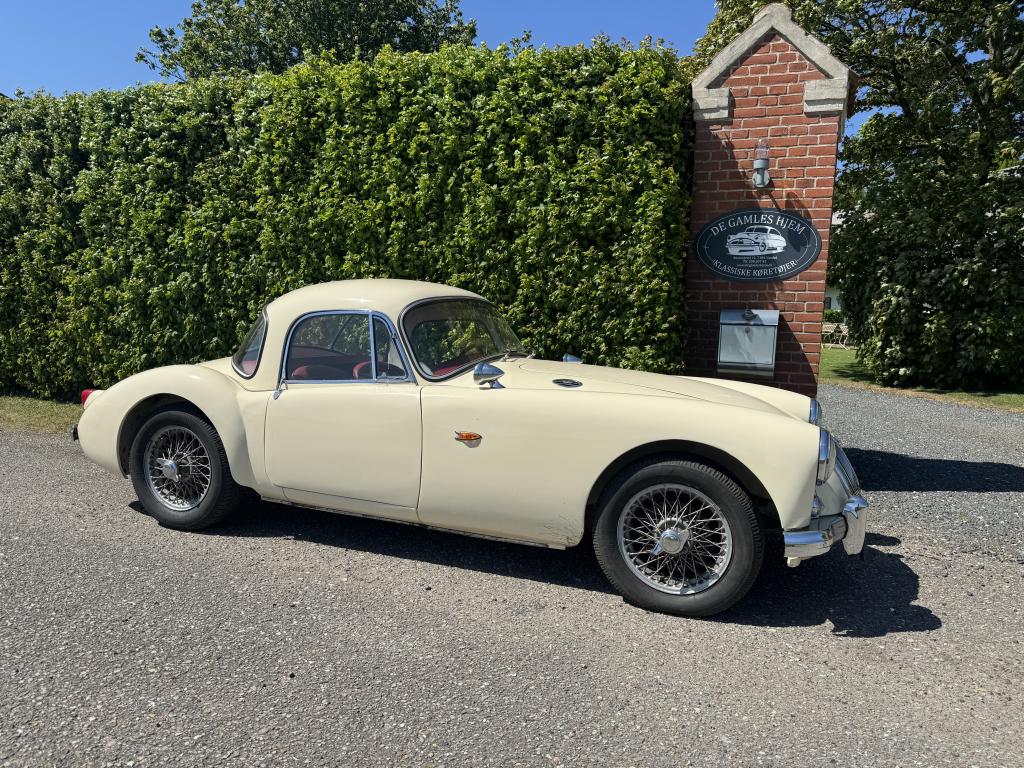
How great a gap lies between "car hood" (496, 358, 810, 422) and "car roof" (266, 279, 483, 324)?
668mm

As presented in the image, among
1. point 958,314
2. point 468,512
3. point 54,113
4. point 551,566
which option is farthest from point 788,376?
Answer: point 54,113

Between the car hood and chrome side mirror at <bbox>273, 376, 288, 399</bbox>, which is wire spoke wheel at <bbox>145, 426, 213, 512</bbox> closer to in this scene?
chrome side mirror at <bbox>273, 376, 288, 399</bbox>

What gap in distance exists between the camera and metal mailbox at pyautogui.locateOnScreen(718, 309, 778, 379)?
232 inches

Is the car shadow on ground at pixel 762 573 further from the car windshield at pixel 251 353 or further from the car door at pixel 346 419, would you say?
the car windshield at pixel 251 353

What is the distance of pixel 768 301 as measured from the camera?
6.00 meters

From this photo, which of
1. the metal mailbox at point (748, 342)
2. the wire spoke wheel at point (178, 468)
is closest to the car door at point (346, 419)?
the wire spoke wheel at point (178, 468)

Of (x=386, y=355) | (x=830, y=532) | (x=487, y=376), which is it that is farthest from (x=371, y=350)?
(x=830, y=532)

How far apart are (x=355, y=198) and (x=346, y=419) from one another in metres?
3.26

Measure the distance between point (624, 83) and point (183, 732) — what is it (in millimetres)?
5383

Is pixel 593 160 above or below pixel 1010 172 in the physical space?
below

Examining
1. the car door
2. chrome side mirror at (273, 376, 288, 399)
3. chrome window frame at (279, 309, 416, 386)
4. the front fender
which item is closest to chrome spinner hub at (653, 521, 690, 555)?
the car door

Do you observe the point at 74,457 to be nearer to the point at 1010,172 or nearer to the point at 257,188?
the point at 257,188

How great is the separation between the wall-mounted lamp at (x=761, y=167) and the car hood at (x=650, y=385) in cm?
233

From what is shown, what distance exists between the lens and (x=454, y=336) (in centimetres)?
413
